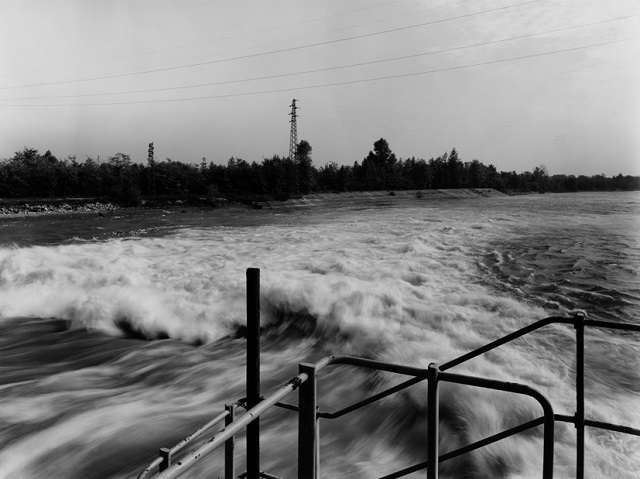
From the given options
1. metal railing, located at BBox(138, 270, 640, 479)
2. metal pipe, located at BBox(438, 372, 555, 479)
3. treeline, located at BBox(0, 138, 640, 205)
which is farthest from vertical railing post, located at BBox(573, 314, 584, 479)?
treeline, located at BBox(0, 138, 640, 205)

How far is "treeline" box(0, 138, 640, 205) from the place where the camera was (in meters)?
51.1

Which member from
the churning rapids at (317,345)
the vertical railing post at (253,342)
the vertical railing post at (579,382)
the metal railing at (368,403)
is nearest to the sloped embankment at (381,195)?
the churning rapids at (317,345)

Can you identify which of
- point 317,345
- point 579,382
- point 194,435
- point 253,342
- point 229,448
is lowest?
point 317,345

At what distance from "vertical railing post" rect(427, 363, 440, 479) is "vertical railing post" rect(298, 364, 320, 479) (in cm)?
44

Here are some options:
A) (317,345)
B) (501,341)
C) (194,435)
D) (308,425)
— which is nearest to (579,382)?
(501,341)

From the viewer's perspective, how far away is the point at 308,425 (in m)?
2.00

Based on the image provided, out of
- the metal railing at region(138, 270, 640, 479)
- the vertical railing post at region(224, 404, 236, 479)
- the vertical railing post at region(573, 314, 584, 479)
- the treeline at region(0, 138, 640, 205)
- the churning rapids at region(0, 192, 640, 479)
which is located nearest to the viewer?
the metal railing at region(138, 270, 640, 479)

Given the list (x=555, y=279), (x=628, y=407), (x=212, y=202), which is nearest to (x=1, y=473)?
(x=628, y=407)

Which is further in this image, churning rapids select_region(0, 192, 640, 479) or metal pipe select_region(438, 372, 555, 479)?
churning rapids select_region(0, 192, 640, 479)

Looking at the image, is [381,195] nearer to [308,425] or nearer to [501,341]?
[501,341]

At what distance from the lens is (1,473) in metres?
4.37

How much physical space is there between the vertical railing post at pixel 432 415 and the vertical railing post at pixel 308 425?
439 millimetres

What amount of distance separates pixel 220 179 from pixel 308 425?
196 feet

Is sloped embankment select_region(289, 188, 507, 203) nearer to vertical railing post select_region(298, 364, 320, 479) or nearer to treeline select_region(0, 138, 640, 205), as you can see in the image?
treeline select_region(0, 138, 640, 205)
